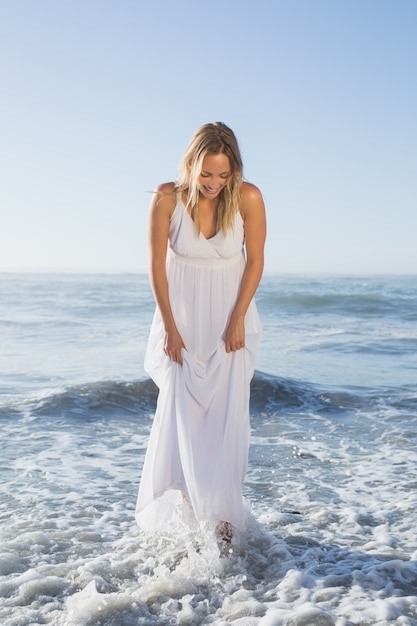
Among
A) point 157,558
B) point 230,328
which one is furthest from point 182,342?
point 157,558

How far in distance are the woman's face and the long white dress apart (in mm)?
272

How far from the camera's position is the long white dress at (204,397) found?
4.02m

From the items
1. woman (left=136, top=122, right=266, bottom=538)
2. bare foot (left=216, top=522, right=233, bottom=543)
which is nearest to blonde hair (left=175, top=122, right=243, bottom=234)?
woman (left=136, top=122, right=266, bottom=538)

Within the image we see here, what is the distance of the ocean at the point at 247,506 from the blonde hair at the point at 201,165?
176 cm

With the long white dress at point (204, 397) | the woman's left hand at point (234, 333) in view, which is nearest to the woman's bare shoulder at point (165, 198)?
the long white dress at point (204, 397)

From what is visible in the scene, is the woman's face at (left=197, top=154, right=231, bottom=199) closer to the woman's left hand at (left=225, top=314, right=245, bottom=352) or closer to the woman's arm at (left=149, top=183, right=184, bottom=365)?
the woman's arm at (left=149, top=183, right=184, bottom=365)

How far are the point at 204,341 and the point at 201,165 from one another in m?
0.99

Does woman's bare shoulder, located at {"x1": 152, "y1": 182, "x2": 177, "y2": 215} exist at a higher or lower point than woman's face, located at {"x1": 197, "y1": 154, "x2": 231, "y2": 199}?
lower

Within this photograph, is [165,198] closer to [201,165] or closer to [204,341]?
[201,165]

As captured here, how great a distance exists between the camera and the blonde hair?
368 cm

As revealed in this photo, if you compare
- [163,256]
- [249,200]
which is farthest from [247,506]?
[249,200]

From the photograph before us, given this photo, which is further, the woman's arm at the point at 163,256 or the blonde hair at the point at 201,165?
the woman's arm at the point at 163,256

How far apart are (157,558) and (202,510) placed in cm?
40

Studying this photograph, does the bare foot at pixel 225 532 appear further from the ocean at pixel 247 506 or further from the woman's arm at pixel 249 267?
the woman's arm at pixel 249 267
